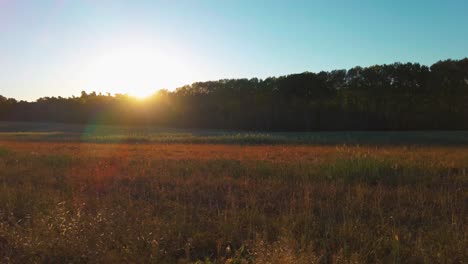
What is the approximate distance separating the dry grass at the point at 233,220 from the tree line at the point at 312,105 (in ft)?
214

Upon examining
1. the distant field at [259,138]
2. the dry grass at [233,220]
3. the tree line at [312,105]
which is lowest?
the distant field at [259,138]

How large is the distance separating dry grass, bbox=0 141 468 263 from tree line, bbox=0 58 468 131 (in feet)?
214

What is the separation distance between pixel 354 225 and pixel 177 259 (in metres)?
2.46

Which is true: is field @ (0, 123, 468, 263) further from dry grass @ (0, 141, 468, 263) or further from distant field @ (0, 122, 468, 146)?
distant field @ (0, 122, 468, 146)

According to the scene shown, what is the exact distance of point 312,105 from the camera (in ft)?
→ 258

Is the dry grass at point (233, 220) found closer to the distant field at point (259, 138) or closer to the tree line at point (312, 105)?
the distant field at point (259, 138)

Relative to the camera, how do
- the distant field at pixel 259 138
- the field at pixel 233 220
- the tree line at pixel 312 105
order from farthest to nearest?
the tree line at pixel 312 105, the distant field at pixel 259 138, the field at pixel 233 220

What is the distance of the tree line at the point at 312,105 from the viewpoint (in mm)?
70812

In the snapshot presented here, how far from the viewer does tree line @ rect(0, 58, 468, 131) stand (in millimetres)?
70812

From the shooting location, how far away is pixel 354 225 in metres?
5.25

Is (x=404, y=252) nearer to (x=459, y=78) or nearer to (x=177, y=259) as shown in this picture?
(x=177, y=259)

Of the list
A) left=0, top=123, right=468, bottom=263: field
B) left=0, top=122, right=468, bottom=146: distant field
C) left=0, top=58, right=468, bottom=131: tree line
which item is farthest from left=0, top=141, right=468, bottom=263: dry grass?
left=0, top=58, right=468, bottom=131: tree line

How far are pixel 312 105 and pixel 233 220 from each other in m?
75.4

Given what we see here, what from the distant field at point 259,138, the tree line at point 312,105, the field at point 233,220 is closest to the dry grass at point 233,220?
the field at point 233,220
